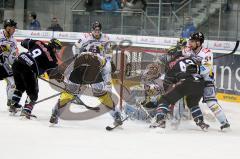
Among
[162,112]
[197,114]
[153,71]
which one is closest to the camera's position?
[162,112]

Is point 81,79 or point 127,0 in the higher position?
point 127,0

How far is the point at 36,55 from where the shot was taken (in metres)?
6.55

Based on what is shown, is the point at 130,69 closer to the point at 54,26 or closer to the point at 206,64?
the point at 206,64

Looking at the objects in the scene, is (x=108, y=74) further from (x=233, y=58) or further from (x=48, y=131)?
(x=233, y=58)

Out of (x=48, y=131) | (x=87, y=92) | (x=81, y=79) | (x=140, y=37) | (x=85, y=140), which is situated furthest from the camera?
(x=140, y=37)

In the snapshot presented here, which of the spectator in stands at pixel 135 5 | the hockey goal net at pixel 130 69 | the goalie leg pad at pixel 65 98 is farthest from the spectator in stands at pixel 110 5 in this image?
the goalie leg pad at pixel 65 98

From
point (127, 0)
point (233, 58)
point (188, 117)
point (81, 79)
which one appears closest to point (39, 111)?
point (81, 79)

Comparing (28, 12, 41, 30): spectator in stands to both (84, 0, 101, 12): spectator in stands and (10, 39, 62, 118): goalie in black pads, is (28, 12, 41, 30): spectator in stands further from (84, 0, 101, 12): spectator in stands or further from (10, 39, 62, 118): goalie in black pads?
(10, 39, 62, 118): goalie in black pads

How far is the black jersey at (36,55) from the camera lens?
6551 millimetres

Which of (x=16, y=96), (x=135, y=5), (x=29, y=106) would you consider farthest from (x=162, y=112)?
(x=135, y=5)

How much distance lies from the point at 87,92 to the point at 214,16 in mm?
3272

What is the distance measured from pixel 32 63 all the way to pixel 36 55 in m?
0.11

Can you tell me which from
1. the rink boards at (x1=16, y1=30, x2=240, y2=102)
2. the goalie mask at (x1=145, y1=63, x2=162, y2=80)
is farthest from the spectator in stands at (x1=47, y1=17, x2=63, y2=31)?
the goalie mask at (x1=145, y1=63, x2=162, y2=80)

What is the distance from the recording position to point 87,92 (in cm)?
864
